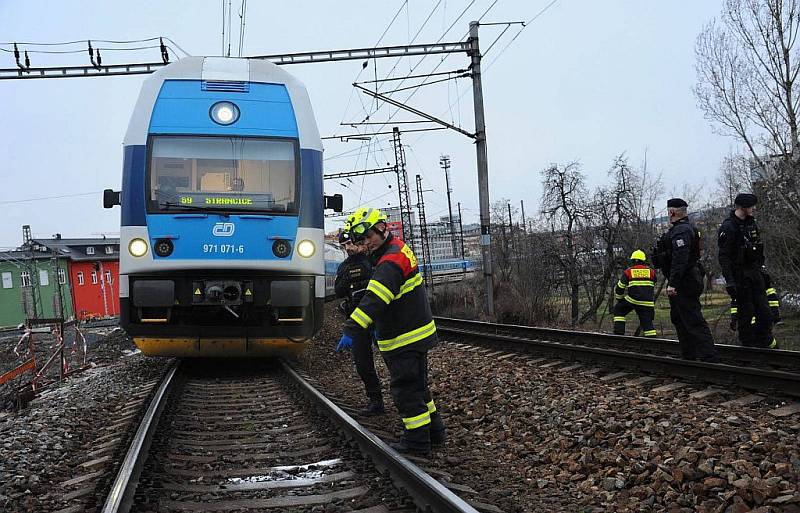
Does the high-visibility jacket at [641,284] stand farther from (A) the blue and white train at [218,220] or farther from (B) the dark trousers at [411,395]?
(B) the dark trousers at [411,395]

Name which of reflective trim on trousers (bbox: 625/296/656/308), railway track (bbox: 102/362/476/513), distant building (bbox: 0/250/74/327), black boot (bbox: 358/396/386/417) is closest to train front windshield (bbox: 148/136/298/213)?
railway track (bbox: 102/362/476/513)

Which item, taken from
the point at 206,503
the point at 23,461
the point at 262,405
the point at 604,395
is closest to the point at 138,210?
the point at 262,405

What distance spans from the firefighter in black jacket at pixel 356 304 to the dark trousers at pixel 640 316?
216 inches

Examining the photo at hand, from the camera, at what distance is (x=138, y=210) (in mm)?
8227

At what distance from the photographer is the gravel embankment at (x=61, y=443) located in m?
4.43

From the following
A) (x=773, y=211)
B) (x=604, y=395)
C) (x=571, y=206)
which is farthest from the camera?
(x=571, y=206)

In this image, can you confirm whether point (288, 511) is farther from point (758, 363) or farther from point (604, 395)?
point (758, 363)

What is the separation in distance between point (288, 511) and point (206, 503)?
0.54 meters

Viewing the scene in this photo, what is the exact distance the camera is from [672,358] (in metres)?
7.22

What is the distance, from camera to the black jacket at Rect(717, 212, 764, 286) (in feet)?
24.8

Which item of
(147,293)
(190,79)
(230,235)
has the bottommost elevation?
(147,293)

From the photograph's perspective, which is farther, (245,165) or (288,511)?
(245,165)

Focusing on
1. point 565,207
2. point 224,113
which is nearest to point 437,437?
point 224,113

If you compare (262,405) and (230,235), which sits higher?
(230,235)
